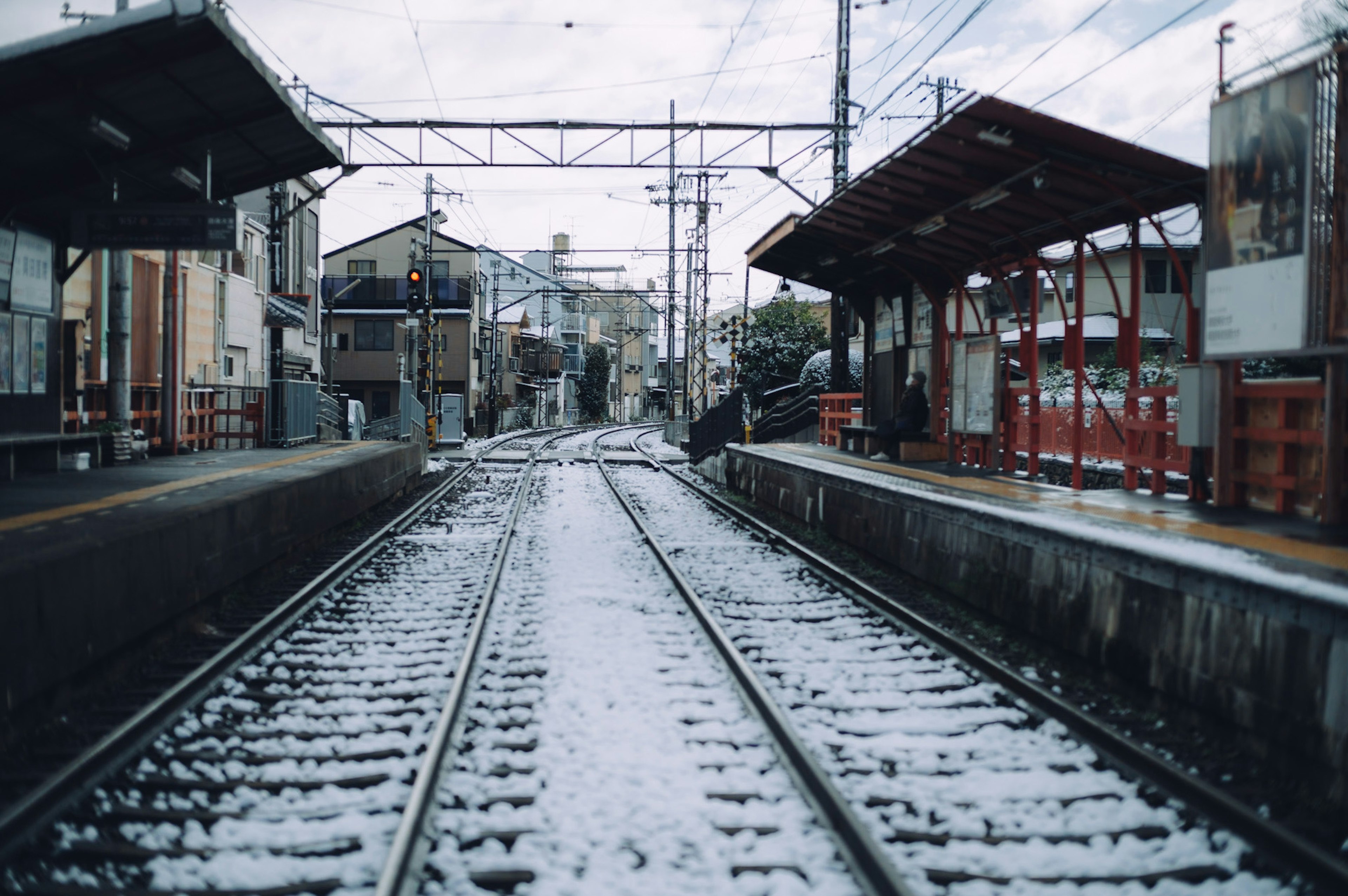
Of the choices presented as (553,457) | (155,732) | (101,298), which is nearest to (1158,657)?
(155,732)

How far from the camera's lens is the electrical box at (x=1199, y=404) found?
8.55 meters

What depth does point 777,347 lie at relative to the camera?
125ft

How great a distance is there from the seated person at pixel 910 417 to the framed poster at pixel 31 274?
36.1 feet

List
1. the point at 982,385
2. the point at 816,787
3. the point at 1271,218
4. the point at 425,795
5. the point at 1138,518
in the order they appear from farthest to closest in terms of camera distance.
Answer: the point at 982,385 < the point at 1138,518 < the point at 1271,218 < the point at 816,787 < the point at 425,795

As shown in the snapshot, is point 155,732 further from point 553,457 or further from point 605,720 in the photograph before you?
point 553,457

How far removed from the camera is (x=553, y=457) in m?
30.8

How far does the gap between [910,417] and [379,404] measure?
41.9 m

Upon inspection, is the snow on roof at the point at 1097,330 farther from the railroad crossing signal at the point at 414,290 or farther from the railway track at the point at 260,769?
the railway track at the point at 260,769

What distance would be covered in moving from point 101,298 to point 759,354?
25629mm

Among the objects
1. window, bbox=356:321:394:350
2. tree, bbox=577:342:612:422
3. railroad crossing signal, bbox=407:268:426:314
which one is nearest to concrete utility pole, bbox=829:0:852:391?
railroad crossing signal, bbox=407:268:426:314

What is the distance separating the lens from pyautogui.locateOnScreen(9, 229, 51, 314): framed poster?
38.2 ft

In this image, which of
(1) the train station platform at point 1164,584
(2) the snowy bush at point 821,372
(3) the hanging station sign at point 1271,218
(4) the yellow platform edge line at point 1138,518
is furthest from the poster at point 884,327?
(2) the snowy bush at point 821,372

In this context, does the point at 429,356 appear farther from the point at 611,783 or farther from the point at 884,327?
the point at 611,783

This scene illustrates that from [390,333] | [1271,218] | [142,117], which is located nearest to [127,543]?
[142,117]
